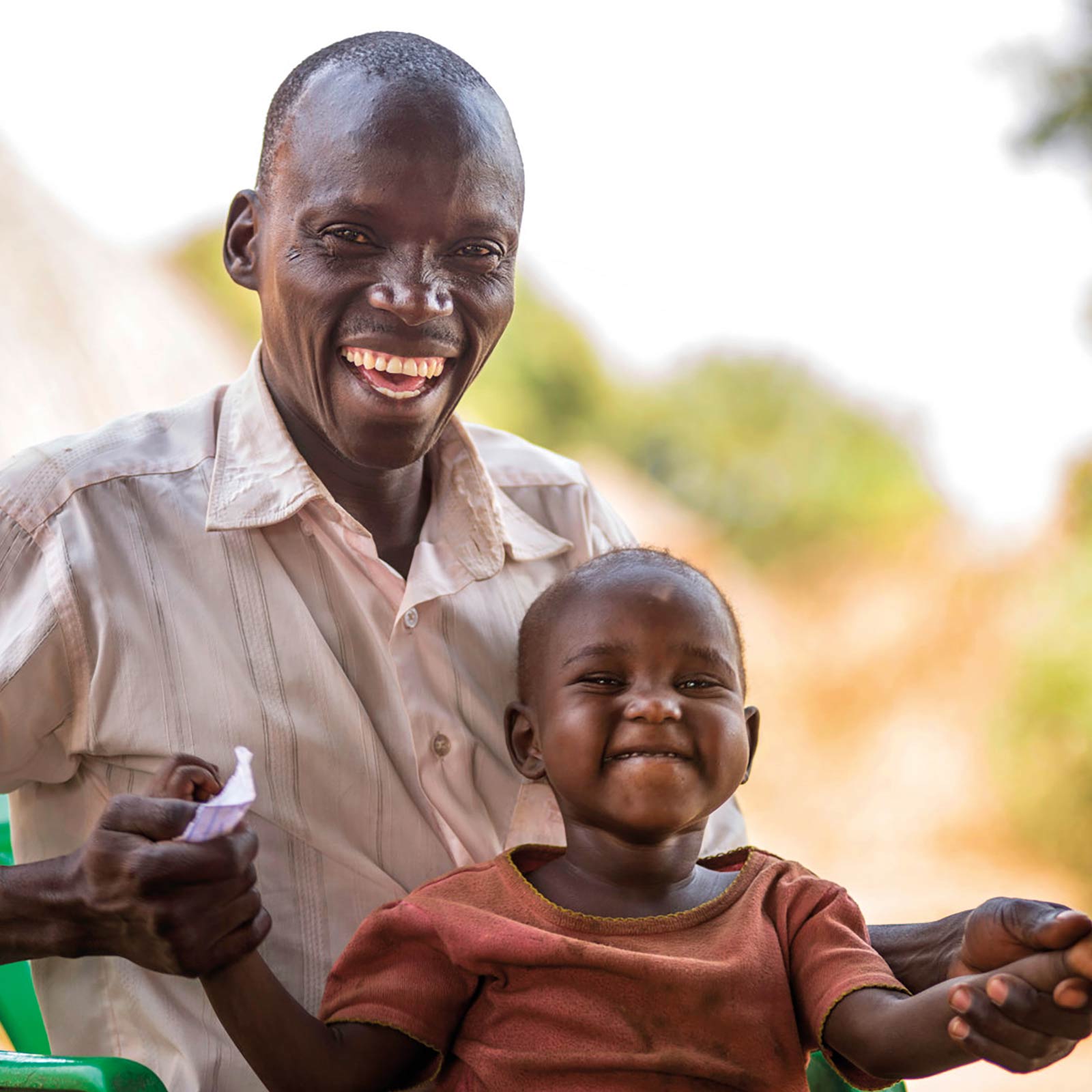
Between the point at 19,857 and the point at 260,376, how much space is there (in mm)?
763

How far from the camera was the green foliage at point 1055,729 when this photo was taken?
855cm

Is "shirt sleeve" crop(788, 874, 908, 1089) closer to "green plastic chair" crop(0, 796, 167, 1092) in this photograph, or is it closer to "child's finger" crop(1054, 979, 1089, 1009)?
"child's finger" crop(1054, 979, 1089, 1009)

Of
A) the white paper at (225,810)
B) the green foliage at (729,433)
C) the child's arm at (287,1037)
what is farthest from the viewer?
the green foliage at (729,433)

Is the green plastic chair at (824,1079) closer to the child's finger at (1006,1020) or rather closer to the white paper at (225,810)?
the child's finger at (1006,1020)

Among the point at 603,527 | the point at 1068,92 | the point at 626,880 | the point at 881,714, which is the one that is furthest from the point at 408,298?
the point at 881,714

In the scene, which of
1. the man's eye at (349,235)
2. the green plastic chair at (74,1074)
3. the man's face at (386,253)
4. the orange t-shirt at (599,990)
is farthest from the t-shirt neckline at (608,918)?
the man's eye at (349,235)

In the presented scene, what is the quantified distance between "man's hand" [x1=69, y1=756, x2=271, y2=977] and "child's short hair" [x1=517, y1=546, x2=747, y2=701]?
0.56 metres

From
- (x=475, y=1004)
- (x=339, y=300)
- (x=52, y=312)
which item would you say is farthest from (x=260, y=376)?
(x=52, y=312)

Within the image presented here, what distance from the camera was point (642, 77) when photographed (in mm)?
11711

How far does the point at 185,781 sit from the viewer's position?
1.67 metres

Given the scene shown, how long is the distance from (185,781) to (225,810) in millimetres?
90

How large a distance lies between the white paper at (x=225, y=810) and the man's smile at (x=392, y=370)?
0.65m

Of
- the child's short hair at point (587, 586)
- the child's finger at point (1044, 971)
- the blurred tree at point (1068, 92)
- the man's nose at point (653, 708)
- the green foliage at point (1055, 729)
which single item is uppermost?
the blurred tree at point (1068, 92)

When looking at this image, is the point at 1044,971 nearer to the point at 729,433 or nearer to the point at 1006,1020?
the point at 1006,1020
